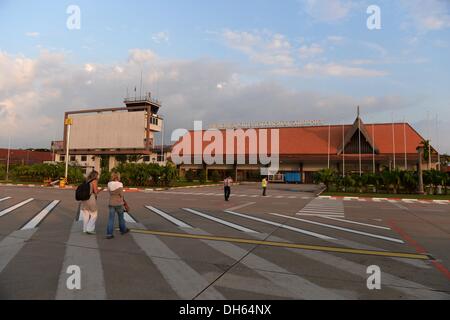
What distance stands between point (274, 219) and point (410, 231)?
432cm

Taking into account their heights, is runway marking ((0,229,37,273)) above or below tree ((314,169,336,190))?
below

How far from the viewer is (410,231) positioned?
9.62 m

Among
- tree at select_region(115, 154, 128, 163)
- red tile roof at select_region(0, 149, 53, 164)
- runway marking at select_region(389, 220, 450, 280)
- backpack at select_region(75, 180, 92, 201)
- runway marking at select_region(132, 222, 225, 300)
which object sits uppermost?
red tile roof at select_region(0, 149, 53, 164)

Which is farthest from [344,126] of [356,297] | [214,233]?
[356,297]

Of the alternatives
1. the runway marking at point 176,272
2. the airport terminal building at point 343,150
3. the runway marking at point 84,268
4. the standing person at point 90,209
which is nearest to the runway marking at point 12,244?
the runway marking at point 84,268

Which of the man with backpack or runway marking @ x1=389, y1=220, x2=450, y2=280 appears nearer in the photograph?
runway marking @ x1=389, y1=220, x2=450, y2=280

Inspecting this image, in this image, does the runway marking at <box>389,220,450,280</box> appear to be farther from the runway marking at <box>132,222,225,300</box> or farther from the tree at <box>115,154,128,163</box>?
the tree at <box>115,154,128,163</box>

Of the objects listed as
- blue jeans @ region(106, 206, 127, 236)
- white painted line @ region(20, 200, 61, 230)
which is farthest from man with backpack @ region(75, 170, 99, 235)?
white painted line @ region(20, 200, 61, 230)

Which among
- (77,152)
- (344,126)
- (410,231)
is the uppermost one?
(344,126)

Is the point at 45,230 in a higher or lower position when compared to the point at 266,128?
lower

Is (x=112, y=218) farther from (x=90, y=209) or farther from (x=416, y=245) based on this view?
(x=416, y=245)

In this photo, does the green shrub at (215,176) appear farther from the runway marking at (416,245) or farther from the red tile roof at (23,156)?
the red tile roof at (23,156)

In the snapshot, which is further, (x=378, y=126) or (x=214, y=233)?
(x=378, y=126)

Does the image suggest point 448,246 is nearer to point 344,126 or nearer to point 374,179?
point 374,179
